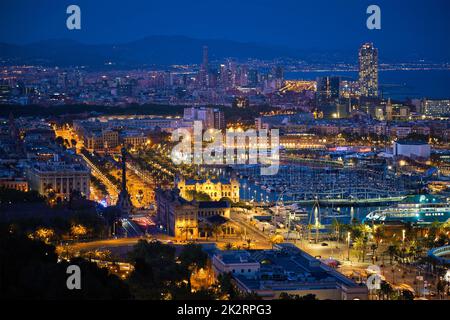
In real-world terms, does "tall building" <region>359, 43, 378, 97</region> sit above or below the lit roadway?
above

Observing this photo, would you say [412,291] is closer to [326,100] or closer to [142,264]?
[142,264]

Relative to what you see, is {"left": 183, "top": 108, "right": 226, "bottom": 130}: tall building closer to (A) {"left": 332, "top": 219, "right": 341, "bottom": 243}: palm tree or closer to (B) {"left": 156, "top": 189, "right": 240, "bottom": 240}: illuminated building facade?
(B) {"left": 156, "top": 189, "right": 240, "bottom": 240}: illuminated building facade

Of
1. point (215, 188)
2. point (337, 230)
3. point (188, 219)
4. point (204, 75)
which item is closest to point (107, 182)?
point (215, 188)

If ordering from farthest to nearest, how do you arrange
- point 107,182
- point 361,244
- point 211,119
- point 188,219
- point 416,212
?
point 211,119, point 107,182, point 416,212, point 188,219, point 361,244

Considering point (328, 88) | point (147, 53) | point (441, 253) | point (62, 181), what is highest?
point (147, 53)

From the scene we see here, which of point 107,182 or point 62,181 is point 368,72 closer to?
point 107,182

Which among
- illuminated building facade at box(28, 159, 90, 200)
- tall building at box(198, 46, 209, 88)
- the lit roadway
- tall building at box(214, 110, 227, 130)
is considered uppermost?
tall building at box(198, 46, 209, 88)

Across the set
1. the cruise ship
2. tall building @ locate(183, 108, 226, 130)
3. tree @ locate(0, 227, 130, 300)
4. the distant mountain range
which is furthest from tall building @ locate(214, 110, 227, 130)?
tree @ locate(0, 227, 130, 300)
